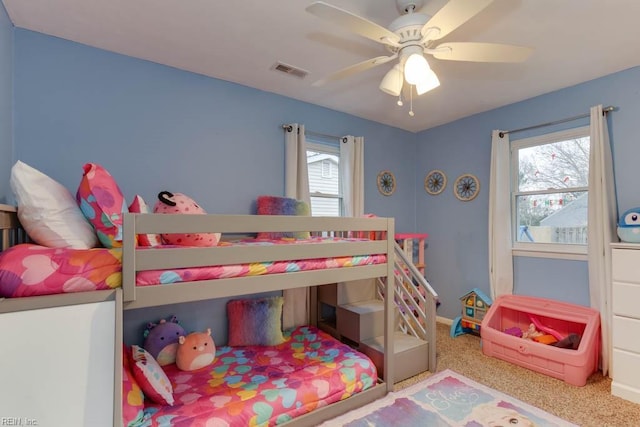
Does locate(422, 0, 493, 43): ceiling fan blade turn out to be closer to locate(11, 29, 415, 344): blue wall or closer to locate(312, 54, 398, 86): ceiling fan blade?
locate(312, 54, 398, 86): ceiling fan blade

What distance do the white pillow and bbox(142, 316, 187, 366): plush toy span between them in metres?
1.07

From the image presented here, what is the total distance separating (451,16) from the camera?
132cm

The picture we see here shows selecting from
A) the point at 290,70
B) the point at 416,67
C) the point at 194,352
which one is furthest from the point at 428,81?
the point at 194,352

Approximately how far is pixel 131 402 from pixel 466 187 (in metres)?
3.59

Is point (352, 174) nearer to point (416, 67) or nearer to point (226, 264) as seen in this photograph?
point (416, 67)

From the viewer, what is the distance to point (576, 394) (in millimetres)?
A: 2135

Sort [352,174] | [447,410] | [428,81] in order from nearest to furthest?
[428,81], [447,410], [352,174]

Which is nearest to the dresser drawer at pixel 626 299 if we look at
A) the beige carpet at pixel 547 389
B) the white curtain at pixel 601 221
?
the white curtain at pixel 601 221

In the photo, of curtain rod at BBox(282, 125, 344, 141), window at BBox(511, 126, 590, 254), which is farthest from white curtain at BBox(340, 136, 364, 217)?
window at BBox(511, 126, 590, 254)

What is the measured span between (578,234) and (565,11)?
1.96 metres

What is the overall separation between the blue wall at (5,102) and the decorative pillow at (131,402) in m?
1.29

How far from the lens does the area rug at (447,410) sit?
5.98ft

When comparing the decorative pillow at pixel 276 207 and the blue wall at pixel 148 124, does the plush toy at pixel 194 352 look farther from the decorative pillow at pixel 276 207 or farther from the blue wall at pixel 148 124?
the blue wall at pixel 148 124

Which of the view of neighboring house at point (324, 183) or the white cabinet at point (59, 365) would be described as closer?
the white cabinet at point (59, 365)
